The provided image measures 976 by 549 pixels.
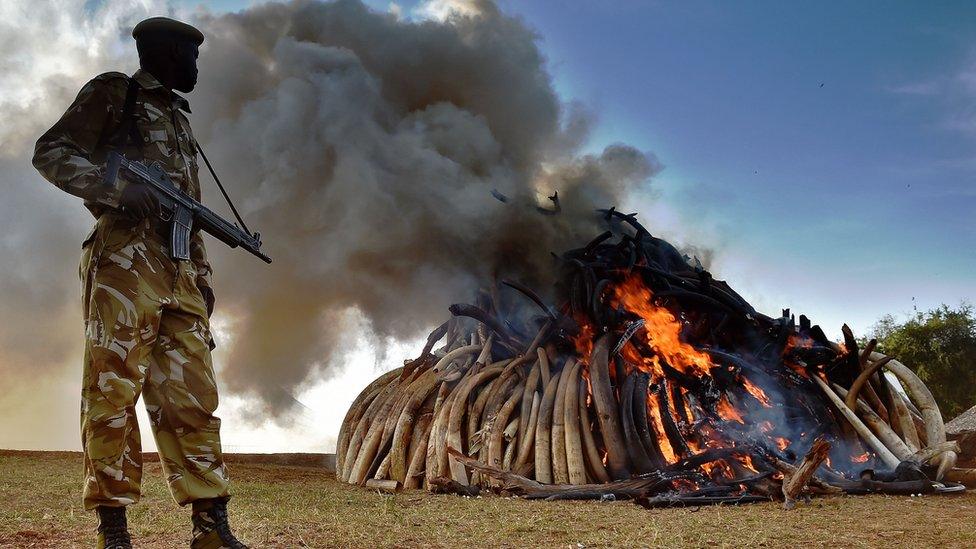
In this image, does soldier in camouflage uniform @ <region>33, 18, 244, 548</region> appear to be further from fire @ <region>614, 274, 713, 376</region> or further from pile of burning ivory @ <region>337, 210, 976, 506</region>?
fire @ <region>614, 274, 713, 376</region>

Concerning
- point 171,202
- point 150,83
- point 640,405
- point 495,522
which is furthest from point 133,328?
point 640,405

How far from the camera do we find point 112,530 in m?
3.11

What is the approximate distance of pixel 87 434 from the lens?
3164mm

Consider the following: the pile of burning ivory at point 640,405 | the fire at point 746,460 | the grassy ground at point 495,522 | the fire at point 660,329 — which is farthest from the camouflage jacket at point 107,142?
the fire at point 660,329

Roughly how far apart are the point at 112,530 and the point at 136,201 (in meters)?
1.54

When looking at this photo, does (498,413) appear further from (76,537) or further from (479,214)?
(76,537)

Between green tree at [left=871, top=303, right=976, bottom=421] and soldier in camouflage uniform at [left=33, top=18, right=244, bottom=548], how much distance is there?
24.6 meters

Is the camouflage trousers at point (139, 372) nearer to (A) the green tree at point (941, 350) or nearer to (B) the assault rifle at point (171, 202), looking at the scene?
(B) the assault rifle at point (171, 202)

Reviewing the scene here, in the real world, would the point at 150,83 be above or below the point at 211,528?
above

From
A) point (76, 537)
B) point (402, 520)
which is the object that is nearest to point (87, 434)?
point (76, 537)

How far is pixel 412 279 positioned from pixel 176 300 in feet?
21.5

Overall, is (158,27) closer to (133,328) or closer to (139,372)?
(133,328)

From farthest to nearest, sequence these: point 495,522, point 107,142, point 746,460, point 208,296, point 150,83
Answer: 1. point 746,460
2. point 495,522
3. point 208,296
4. point 150,83
5. point 107,142

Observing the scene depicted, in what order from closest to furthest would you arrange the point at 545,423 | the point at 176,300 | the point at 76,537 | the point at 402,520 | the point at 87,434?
the point at 87,434 → the point at 176,300 → the point at 76,537 → the point at 402,520 → the point at 545,423
